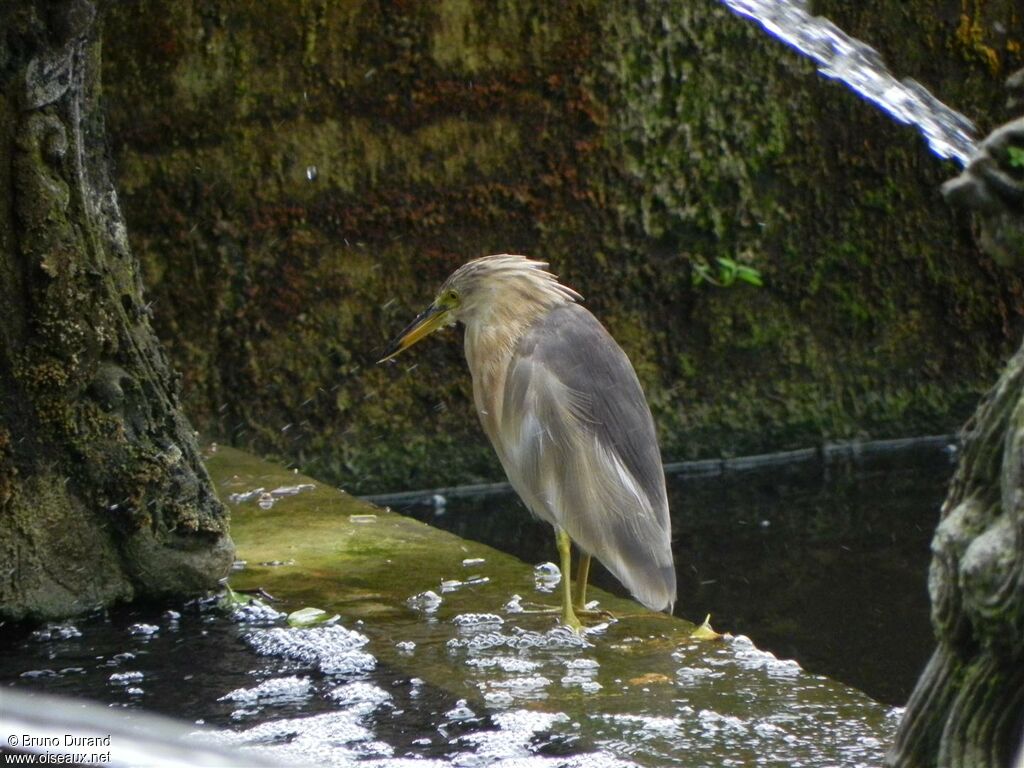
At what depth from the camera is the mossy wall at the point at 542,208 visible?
6.09 m

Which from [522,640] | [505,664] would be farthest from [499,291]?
[505,664]

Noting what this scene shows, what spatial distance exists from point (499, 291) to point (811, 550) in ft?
6.14

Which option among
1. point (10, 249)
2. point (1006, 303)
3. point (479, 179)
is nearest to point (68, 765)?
point (10, 249)

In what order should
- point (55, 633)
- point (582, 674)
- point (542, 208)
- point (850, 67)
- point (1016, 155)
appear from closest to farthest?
point (1016, 155) → point (582, 674) → point (55, 633) → point (850, 67) → point (542, 208)

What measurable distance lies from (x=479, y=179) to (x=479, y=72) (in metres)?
0.45

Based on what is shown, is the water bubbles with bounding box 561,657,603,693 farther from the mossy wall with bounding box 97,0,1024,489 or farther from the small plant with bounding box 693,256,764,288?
the small plant with bounding box 693,256,764,288

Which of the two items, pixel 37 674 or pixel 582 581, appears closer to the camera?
pixel 37 674

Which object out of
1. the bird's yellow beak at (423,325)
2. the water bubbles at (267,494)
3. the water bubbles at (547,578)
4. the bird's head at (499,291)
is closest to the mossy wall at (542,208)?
the water bubbles at (267,494)

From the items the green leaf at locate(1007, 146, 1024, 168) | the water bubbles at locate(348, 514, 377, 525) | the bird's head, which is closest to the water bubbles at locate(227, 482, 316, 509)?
the water bubbles at locate(348, 514, 377, 525)

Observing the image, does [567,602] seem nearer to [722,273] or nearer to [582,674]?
[582,674]

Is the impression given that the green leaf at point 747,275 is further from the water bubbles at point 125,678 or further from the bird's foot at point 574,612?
the water bubbles at point 125,678

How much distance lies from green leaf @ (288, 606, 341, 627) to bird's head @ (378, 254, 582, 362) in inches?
40.3

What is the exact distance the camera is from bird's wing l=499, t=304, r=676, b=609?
4.03 metres

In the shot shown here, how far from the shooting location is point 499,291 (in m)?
4.42
